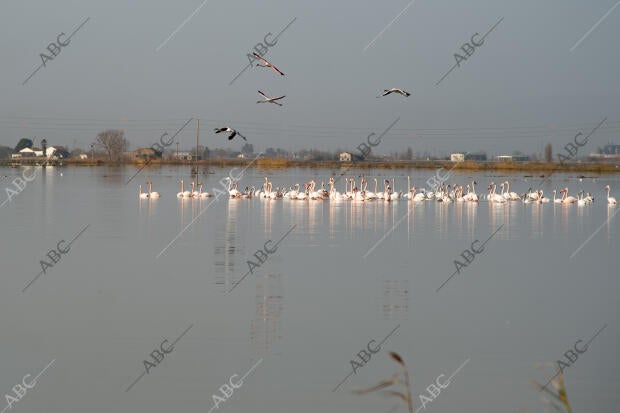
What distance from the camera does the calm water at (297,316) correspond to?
8656 mm

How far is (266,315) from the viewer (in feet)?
38.0

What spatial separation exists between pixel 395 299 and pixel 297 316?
69.9 inches

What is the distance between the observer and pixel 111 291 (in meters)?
13.1

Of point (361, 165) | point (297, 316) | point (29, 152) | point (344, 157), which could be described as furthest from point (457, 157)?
point (297, 316)

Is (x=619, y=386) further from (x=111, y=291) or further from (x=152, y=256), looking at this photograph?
(x=152, y=256)

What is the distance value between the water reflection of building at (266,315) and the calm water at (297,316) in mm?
27

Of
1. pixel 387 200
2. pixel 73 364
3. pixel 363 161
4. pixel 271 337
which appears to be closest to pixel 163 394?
pixel 73 364

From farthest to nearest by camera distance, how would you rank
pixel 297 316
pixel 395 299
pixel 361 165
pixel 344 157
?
pixel 344 157, pixel 361 165, pixel 395 299, pixel 297 316

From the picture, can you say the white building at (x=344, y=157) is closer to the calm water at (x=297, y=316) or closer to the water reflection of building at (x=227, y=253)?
the water reflection of building at (x=227, y=253)

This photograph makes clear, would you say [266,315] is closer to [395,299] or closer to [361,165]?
[395,299]

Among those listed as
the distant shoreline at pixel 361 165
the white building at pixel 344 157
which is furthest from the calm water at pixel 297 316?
the white building at pixel 344 157

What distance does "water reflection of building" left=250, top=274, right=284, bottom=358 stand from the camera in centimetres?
1014

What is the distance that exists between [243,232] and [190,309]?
9711 millimetres

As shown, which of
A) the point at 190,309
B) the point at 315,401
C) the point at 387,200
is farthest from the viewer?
the point at 387,200
